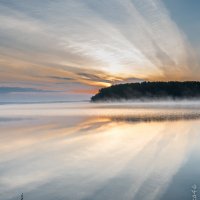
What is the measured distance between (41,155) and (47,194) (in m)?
5.49

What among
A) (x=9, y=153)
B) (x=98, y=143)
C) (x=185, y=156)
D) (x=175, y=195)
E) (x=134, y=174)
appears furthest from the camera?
(x=98, y=143)

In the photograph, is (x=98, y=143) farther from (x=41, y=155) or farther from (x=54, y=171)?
(x=54, y=171)

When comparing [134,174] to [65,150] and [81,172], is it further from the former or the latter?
[65,150]

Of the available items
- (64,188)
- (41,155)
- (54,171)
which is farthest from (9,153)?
(64,188)

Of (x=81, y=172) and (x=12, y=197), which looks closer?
(x=12, y=197)

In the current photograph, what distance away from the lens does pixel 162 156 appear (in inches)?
460

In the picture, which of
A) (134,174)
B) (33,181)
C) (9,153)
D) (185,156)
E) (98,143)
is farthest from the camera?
(98,143)

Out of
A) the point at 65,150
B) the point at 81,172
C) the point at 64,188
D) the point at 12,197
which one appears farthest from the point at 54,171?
the point at 65,150

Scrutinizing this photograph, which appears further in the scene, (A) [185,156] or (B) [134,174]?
(A) [185,156]

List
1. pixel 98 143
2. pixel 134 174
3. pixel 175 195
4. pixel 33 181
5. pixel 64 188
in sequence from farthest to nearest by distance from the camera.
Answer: pixel 98 143 → pixel 134 174 → pixel 33 181 → pixel 64 188 → pixel 175 195

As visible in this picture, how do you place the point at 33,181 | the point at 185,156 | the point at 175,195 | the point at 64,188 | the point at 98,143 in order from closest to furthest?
the point at 175,195, the point at 64,188, the point at 33,181, the point at 185,156, the point at 98,143

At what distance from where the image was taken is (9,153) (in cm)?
1269

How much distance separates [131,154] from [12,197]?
6.63 meters

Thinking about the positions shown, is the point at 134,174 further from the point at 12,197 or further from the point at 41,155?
the point at 41,155
